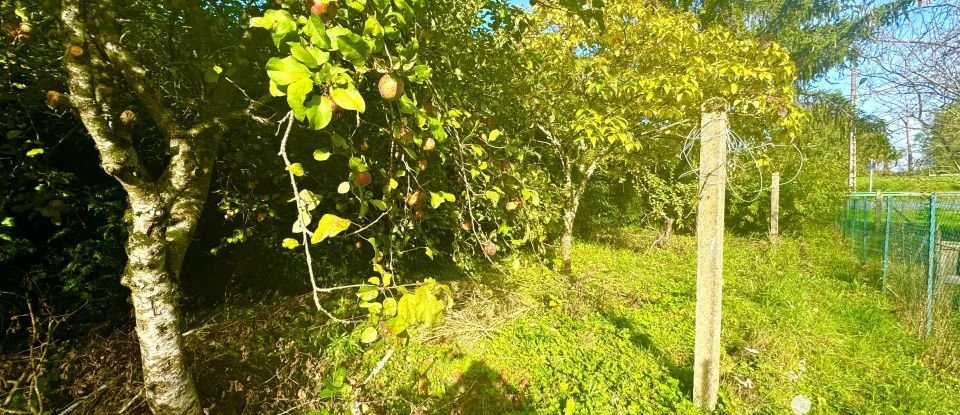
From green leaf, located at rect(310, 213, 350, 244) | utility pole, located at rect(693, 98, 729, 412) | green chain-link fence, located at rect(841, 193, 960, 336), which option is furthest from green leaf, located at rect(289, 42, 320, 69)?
green chain-link fence, located at rect(841, 193, 960, 336)

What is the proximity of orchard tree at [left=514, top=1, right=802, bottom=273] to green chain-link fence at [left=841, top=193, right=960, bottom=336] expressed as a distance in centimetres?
174

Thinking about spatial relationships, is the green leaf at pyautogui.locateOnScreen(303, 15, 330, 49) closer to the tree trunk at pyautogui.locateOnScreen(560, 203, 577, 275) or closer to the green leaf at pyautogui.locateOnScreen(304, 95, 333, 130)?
the green leaf at pyautogui.locateOnScreen(304, 95, 333, 130)

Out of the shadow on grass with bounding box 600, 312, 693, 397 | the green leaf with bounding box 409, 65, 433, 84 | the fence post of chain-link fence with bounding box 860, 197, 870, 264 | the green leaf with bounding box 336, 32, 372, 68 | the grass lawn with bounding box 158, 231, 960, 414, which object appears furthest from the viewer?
the fence post of chain-link fence with bounding box 860, 197, 870, 264

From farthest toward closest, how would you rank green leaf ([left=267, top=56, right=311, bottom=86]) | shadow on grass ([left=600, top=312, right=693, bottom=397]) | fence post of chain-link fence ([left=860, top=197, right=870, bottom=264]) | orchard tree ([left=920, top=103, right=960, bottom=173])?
fence post of chain-link fence ([left=860, top=197, right=870, bottom=264]) < orchard tree ([left=920, top=103, right=960, bottom=173]) < shadow on grass ([left=600, top=312, right=693, bottom=397]) < green leaf ([left=267, top=56, right=311, bottom=86])

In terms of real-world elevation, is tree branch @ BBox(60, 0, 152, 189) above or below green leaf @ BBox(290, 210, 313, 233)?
above

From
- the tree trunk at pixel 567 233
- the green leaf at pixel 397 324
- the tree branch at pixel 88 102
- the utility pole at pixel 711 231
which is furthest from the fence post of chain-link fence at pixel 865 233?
the tree branch at pixel 88 102

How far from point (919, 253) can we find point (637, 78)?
357cm

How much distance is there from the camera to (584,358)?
3.11 meters

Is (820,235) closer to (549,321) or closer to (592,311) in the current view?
(592,311)

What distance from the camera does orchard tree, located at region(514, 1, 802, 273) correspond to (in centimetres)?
329

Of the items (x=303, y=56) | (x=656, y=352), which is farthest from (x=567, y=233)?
(x=303, y=56)

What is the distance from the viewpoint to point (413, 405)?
7.86ft

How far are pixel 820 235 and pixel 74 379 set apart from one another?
36.7 feet

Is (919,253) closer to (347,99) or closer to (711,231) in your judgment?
(711,231)
